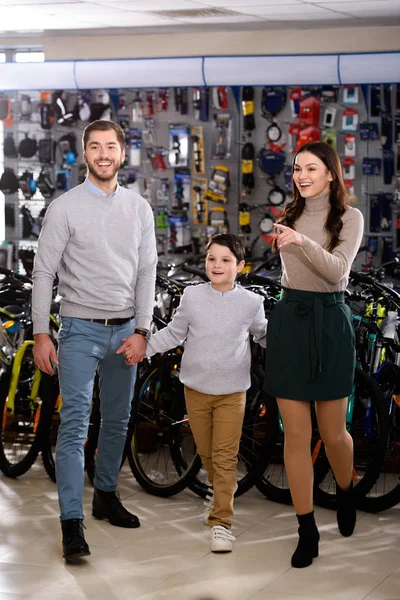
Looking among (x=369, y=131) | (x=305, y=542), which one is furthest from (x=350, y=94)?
(x=305, y=542)

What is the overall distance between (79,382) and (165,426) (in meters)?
1.09

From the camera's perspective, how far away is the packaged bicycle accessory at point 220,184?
8375 mm

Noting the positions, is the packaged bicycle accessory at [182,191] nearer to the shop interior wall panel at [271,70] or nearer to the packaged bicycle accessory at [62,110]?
the shop interior wall panel at [271,70]

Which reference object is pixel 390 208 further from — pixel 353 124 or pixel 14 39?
pixel 14 39

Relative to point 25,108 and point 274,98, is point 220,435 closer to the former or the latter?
point 274,98

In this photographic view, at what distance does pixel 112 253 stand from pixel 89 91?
492 centimetres

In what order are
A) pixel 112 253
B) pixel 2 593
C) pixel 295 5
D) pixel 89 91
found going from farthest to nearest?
pixel 89 91, pixel 295 5, pixel 112 253, pixel 2 593

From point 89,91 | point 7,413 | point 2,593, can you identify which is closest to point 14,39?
point 89,91

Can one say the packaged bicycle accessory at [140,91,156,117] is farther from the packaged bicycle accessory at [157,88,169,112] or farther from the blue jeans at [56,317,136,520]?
the blue jeans at [56,317,136,520]

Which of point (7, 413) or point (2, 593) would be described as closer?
point (2, 593)

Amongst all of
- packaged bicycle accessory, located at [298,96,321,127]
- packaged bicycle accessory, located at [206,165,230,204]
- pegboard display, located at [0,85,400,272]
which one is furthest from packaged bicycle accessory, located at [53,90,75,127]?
packaged bicycle accessory, located at [298,96,321,127]

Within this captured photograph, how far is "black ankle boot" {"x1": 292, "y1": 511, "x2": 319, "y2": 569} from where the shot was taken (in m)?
3.90

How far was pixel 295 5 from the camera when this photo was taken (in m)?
6.94

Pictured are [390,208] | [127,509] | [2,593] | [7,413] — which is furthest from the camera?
[390,208]
